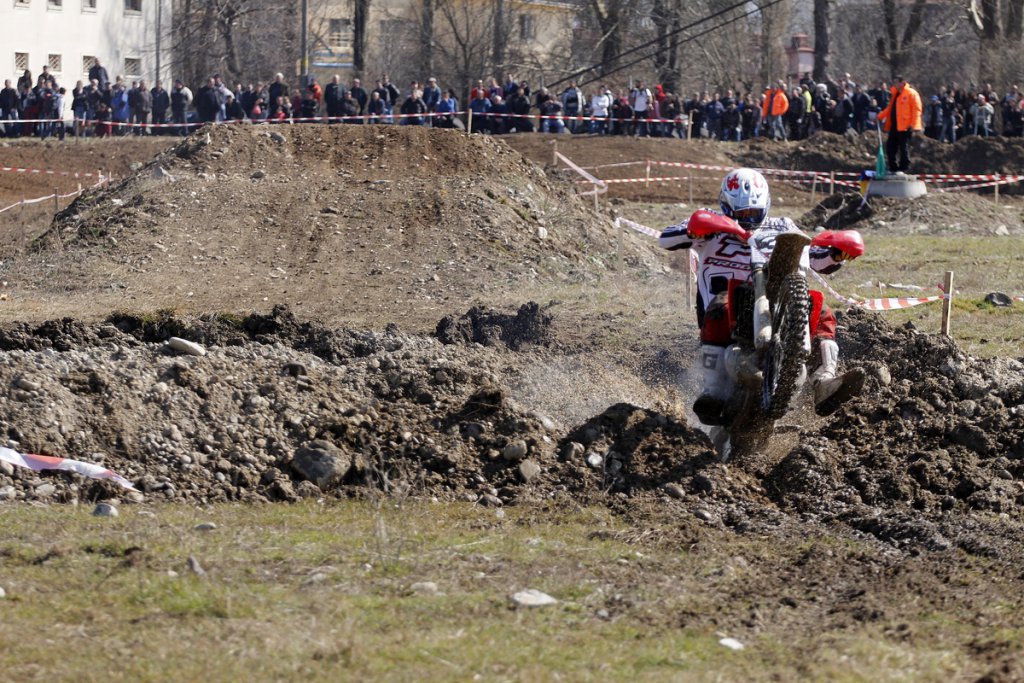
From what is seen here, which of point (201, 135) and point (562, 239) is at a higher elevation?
point (201, 135)

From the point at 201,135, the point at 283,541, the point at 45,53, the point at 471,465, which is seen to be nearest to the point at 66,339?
the point at 471,465

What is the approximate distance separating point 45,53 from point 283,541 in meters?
53.6

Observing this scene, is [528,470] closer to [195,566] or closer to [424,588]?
[424,588]

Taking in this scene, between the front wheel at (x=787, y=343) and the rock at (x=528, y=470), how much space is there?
1.48 metres

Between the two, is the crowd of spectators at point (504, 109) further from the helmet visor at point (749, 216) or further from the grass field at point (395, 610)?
the grass field at point (395, 610)

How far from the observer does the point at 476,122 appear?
37.0 metres

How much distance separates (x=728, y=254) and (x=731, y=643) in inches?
159

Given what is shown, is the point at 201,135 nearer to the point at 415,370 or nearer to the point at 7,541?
the point at 415,370

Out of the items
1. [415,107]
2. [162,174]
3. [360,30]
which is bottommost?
[162,174]

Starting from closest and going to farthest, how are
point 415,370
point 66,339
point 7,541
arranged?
point 7,541 < point 415,370 < point 66,339

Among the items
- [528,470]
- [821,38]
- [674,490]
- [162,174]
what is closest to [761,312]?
[674,490]

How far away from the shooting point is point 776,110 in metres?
39.0

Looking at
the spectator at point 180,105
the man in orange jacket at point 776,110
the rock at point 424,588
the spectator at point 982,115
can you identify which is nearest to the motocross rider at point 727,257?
the rock at point 424,588

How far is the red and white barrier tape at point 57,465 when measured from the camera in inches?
316
